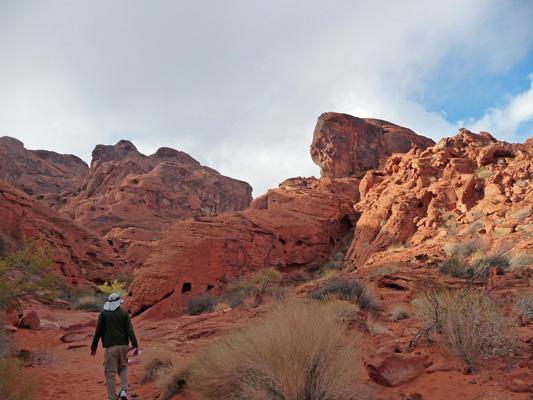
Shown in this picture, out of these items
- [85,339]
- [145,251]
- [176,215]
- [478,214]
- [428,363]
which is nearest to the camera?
[428,363]

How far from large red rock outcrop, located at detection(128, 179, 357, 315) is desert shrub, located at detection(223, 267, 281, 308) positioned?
111 centimetres

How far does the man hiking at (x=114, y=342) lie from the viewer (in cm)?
523

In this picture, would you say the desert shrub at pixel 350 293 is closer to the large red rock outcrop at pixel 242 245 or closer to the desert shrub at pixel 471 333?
the desert shrub at pixel 471 333

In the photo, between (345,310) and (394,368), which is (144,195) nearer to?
(345,310)

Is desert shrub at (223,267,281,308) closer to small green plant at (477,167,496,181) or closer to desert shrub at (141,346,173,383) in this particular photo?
desert shrub at (141,346,173,383)

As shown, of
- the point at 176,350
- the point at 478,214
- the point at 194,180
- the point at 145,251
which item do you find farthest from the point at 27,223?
the point at 194,180

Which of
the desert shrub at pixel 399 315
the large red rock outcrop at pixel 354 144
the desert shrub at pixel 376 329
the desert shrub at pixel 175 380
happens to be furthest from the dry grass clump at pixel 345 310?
the large red rock outcrop at pixel 354 144

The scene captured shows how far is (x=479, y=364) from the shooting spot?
162 inches

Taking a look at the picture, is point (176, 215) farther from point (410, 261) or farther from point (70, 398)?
point (70, 398)

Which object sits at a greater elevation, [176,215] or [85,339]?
[176,215]

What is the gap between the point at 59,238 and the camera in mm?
26078

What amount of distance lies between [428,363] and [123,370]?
191 inches

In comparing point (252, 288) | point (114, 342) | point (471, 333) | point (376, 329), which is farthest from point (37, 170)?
point (471, 333)

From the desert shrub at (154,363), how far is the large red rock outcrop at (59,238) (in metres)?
17.3
